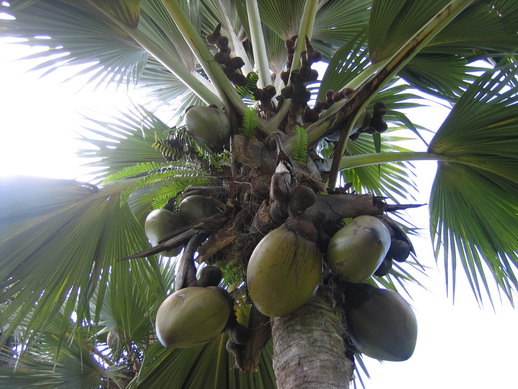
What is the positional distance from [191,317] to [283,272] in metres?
0.38

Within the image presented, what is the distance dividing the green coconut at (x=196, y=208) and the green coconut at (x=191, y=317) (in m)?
0.55

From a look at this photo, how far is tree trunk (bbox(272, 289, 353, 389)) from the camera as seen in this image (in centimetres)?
145

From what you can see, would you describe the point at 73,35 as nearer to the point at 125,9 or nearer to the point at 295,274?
the point at 125,9

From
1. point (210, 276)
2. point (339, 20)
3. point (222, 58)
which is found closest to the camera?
point (210, 276)

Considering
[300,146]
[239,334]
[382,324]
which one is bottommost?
[239,334]

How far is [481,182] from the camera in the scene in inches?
112

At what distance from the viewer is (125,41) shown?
3.15m

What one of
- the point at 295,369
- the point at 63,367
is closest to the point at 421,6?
the point at 295,369

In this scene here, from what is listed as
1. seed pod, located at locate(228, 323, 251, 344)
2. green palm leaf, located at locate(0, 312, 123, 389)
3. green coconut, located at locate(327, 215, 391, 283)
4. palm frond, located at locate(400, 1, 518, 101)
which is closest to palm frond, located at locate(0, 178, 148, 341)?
green palm leaf, located at locate(0, 312, 123, 389)

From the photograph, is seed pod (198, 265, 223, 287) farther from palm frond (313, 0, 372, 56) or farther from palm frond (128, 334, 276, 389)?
palm frond (313, 0, 372, 56)

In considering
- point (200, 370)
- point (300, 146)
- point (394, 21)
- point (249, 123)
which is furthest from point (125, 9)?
point (200, 370)

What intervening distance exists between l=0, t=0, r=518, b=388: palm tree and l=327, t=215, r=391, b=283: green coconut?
0.48ft

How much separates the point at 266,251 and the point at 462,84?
2475mm

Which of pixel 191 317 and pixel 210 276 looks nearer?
pixel 191 317
